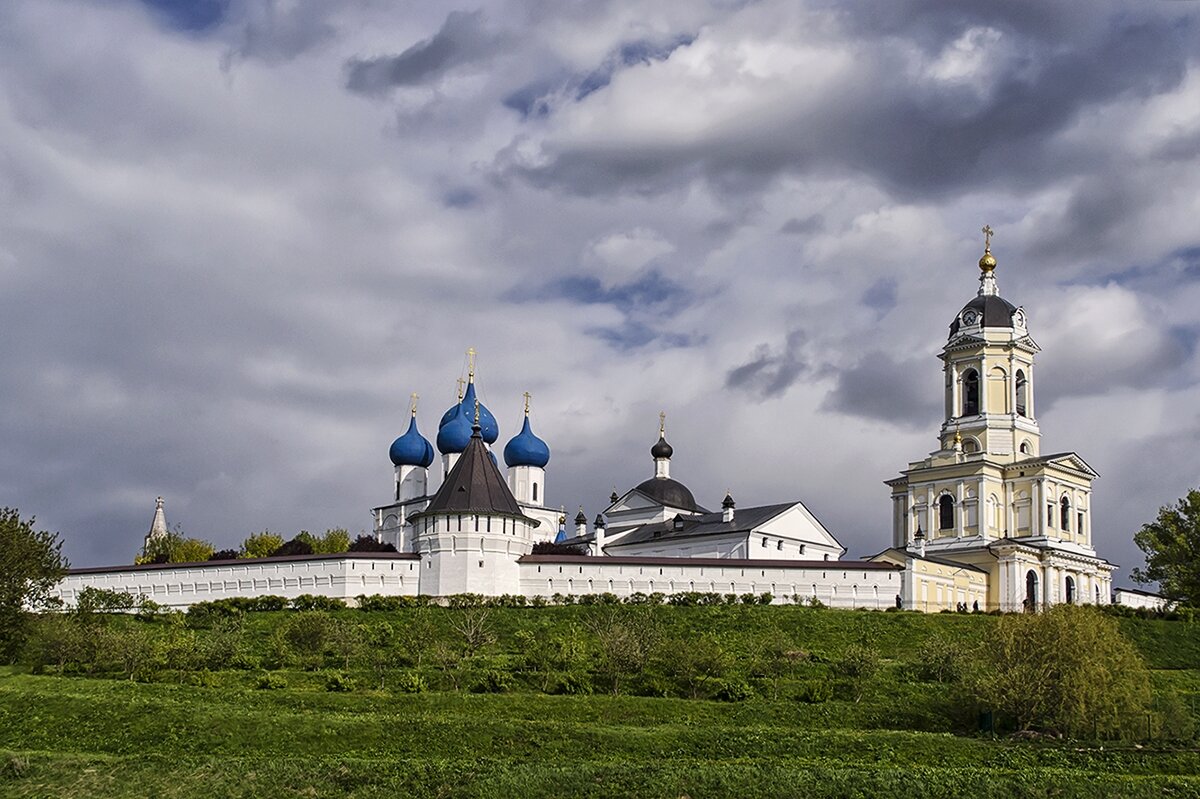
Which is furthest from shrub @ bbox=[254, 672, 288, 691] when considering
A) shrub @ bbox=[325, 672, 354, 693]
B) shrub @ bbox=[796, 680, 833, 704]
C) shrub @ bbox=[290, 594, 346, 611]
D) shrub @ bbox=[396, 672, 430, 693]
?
shrub @ bbox=[290, 594, 346, 611]

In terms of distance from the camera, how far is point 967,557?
5784 centimetres

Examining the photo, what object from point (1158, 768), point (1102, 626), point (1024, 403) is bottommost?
point (1158, 768)

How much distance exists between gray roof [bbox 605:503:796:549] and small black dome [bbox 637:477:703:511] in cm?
236

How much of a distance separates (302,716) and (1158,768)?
55.3 feet

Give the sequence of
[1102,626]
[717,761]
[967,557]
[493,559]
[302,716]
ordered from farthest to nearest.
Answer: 1. [967,557]
2. [493,559]
3. [1102,626]
4. [302,716]
5. [717,761]

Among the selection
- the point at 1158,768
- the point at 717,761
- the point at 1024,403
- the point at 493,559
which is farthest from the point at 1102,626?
the point at 1024,403

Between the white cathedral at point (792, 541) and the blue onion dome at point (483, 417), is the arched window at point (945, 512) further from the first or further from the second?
the blue onion dome at point (483, 417)

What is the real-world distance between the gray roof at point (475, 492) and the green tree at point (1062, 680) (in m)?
22.4

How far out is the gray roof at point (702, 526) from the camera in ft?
200

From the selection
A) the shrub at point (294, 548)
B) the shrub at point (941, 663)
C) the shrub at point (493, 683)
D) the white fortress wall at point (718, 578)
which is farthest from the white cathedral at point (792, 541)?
the shrub at point (493, 683)

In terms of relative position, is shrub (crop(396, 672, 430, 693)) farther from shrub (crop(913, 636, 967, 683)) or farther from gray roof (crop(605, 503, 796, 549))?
gray roof (crop(605, 503, 796, 549))

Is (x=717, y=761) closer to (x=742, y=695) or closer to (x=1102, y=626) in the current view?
(x=742, y=695)

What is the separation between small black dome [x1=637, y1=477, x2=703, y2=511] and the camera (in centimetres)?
6956

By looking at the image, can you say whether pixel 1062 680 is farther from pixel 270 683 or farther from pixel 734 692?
pixel 270 683
